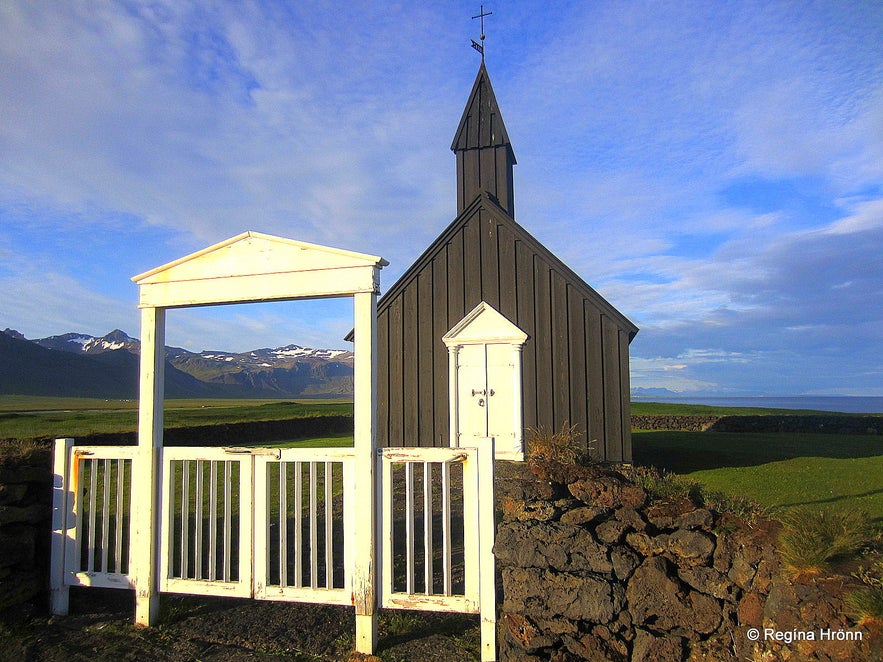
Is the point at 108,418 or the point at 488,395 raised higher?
the point at 488,395

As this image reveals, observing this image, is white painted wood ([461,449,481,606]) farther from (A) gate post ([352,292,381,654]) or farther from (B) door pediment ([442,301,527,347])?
(B) door pediment ([442,301,527,347])

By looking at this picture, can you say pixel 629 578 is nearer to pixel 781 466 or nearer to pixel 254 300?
pixel 254 300

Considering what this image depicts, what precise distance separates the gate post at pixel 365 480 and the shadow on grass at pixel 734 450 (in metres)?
8.87

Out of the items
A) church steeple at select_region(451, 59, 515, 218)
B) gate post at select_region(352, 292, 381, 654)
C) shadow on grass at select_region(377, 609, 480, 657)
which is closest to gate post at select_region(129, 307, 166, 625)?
gate post at select_region(352, 292, 381, 654)

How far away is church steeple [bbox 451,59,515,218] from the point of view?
50.6ft

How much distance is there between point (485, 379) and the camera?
12375 millimetres

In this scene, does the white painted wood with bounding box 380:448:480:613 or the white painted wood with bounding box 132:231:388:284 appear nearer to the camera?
the white painted wood with bounding box 380:448:480:613

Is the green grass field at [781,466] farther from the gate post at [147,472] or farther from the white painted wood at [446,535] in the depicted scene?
the gate post at [147,472]

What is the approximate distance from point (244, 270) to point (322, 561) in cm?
347

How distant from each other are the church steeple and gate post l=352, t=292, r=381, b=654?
1066cm

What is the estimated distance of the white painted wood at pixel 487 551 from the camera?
4.56 m

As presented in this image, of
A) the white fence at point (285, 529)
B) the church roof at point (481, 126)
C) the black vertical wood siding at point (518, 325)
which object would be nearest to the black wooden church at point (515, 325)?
the black vertical wood siding at point (518, 325)

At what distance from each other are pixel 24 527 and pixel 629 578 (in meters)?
5.29

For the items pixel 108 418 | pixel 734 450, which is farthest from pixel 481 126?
pixel 108 418
